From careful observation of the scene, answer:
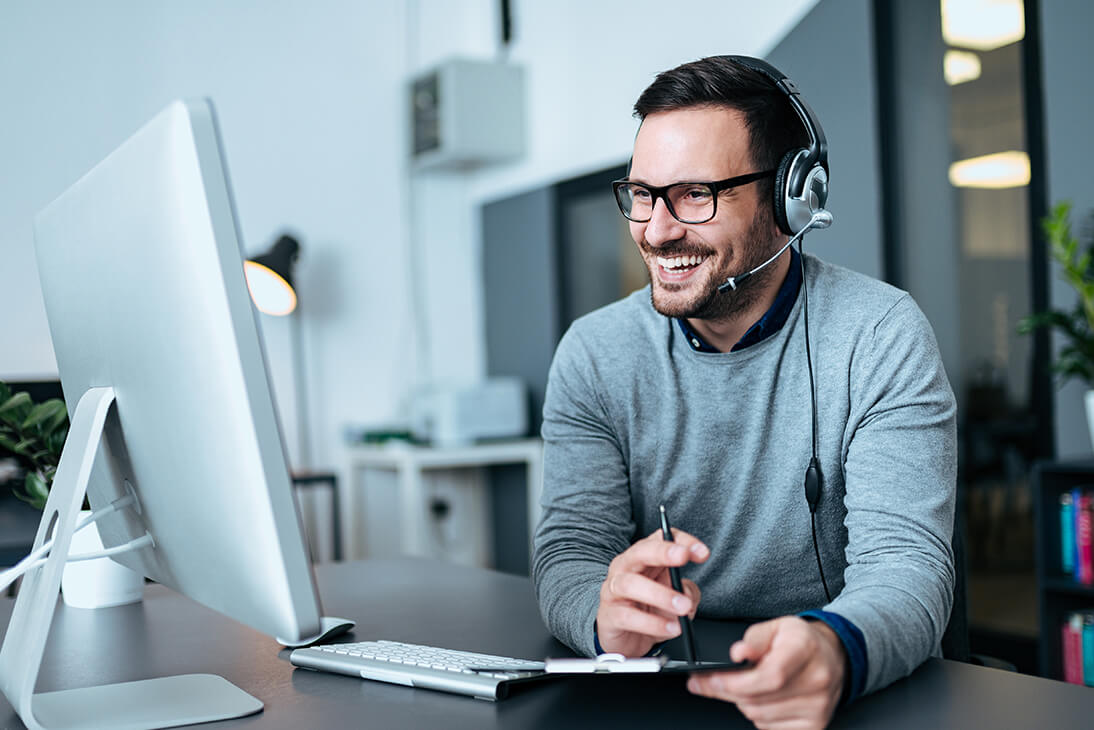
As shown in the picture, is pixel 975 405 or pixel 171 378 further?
pixel 975 405

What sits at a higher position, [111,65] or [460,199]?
[111,65]

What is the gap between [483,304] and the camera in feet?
15.1

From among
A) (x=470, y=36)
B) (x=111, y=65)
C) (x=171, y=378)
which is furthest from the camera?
(x=470, y=36)

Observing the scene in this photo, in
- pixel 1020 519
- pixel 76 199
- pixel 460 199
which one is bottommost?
pixel 1020 519

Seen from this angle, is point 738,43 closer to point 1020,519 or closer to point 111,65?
point 1020,519

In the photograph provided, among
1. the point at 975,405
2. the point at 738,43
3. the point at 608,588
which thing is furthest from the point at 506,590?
the point at 738,43

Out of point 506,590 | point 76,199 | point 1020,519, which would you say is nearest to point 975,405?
point 1020,519

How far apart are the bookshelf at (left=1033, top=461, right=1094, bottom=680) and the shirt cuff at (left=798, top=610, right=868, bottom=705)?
1774 mm

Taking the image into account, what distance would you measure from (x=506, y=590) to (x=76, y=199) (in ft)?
2.28

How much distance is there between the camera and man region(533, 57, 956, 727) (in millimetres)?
1065

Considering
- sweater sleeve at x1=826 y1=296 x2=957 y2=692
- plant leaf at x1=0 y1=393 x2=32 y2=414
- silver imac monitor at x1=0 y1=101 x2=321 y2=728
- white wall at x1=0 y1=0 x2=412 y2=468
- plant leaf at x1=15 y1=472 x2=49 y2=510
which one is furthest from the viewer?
white wall at x1=0 y1=0 x2=412 y2=468

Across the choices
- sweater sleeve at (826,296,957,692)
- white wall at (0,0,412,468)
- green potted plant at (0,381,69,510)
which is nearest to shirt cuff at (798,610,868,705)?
sweater sleeve at (826,296,957,692)

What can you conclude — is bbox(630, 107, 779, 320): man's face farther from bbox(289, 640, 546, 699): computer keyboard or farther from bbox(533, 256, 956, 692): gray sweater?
bbox(289, 640, 546, 699): computer keyboard

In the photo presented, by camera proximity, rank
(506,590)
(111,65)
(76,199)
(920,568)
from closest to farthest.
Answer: (76,199)
(920,568)
(506,590)
(111,65)
